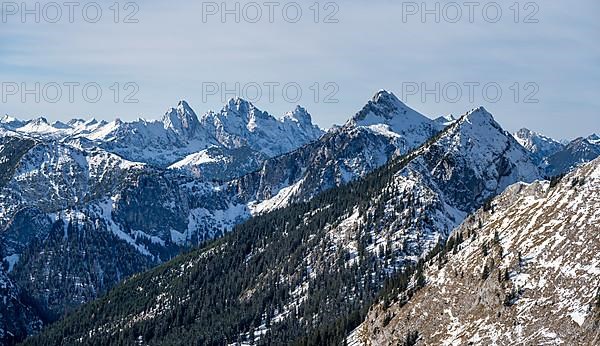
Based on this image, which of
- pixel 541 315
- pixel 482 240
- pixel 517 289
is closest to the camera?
pixel 541 315

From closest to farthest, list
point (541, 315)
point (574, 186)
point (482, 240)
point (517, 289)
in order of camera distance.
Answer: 1. point (541, 315)
2. point (517, 289)
3. point (574, 186)
4. point (482, 240)

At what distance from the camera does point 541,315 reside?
157 m

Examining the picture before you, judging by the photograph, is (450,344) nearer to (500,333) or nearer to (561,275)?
(500,333)

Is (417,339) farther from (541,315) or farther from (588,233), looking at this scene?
(588,233)

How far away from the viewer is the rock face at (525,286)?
504 ft

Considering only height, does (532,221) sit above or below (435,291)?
above

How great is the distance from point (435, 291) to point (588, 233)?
A: 42.7 meters

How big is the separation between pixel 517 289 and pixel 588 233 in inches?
821

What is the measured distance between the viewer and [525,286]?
167125 mm

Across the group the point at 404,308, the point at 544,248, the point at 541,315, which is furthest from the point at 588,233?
the point at 404,308

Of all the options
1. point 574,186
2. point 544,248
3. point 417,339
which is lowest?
point 417,339

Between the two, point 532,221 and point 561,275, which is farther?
point 532,221

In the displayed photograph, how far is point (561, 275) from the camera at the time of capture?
16200 centimetres

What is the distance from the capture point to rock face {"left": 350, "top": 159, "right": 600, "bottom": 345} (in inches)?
6053
